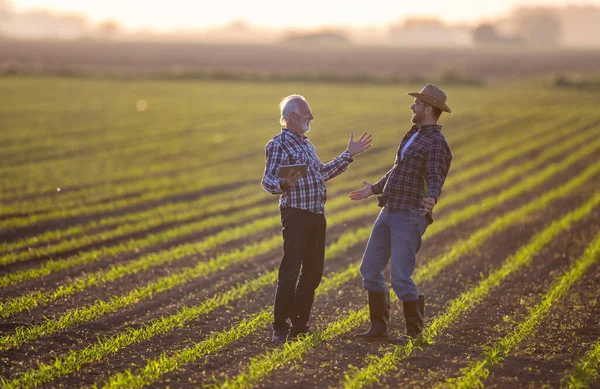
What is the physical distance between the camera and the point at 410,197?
6059 millimetres

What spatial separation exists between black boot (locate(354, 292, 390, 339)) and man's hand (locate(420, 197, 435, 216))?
92 centimetres

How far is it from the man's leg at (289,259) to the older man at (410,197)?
1.97 feet

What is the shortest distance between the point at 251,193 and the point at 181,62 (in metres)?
66.8

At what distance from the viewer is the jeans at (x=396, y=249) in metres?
6.06

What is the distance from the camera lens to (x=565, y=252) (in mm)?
10242

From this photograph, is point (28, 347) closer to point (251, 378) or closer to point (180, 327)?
point (180, 327)

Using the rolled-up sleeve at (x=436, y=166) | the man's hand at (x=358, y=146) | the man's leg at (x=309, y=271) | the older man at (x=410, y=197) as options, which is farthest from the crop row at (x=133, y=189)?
the rolled-up sleeve at (x=436, y=166)

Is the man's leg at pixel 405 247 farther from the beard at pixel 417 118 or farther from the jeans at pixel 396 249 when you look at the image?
the beard at pixel 417 118

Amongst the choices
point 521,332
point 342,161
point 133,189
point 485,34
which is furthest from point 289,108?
point 485,34

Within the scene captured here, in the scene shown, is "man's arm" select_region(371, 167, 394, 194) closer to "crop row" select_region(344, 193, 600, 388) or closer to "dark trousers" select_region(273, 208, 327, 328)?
"dark trousers" select_region(273, 208, 327, 328)

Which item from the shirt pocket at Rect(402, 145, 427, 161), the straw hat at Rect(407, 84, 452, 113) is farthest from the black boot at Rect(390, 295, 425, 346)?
the straw hat at Rect(407, 84, 452, 113)

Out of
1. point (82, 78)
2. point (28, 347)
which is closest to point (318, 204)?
point (28, 347)

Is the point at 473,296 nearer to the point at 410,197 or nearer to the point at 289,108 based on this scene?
the point at 410,197

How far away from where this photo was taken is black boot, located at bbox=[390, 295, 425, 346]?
6273 mm
